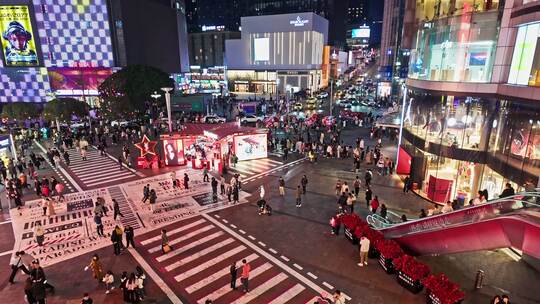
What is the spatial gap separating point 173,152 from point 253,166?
776 centimetres

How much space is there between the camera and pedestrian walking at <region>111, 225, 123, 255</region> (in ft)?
52.9

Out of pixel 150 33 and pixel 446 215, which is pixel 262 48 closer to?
pixel 150 33

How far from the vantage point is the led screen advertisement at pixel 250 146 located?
3253 centimetres

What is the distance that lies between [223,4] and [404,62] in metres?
95.6

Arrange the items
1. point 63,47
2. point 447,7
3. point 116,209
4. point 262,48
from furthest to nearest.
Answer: point 262,48 < point 63,47 < point 447,7 < point 116,209

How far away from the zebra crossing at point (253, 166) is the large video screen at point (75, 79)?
42582 mm

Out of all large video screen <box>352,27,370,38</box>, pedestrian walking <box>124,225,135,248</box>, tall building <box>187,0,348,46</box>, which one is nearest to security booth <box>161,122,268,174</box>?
pedestrian walking <box>124,225,135,248</box>

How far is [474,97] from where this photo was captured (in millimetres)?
20062

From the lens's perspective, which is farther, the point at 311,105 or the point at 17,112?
the point at 311,105

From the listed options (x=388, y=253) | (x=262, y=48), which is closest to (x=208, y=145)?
(x=388, y=253)

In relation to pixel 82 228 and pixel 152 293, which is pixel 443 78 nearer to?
pixel 152 293

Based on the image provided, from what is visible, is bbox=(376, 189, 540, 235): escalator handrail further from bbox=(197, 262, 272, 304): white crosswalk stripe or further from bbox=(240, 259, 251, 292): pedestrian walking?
bbox=(240, 259, 251, 292): pedestrian walking

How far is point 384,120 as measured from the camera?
124ft

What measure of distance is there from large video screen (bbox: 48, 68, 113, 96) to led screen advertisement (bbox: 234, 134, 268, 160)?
135 ft
